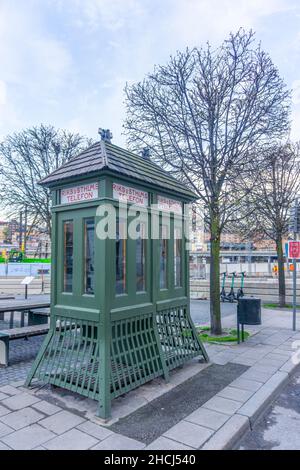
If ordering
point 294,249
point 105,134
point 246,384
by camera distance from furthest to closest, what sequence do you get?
point 294,249
point 105,134
point 246,384

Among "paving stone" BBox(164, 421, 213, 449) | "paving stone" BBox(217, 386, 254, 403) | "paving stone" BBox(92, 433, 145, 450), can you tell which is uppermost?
"paving stone" BBox(92, 433, 145, 450)

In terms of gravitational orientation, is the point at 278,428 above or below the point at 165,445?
below

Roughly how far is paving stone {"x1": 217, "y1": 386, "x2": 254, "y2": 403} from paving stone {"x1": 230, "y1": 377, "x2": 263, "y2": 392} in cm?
11

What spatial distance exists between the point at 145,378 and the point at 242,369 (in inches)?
75.1

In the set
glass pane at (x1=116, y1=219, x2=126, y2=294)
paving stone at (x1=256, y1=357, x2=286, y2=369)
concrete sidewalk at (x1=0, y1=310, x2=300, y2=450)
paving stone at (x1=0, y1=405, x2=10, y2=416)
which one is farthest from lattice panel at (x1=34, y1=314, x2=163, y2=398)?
paving stone at (x1=256, y1=357, x2=286, y2=369)

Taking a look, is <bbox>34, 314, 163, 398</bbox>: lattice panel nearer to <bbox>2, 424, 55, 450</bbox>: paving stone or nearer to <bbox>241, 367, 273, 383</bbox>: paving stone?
<bbox>2, 424, 55, 450</bbox>: paving stone

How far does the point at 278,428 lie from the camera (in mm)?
3408

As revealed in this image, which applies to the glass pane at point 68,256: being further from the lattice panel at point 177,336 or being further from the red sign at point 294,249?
the red sign at point 294,249

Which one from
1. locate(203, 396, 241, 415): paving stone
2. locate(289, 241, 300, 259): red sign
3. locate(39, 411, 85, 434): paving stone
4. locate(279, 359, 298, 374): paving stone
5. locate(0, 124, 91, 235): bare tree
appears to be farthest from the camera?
locate(0, 124, 91, 235): bare tree

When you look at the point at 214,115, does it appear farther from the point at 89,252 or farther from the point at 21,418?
the point at 21,418

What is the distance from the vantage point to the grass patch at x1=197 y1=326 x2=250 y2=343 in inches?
274

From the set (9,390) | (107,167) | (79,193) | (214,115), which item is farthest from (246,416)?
(214,115)

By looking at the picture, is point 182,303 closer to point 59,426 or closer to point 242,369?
point 242,369

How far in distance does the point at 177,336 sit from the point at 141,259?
1.52 metres
